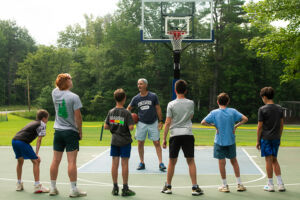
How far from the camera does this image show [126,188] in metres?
5.49

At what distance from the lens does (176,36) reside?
483 inches

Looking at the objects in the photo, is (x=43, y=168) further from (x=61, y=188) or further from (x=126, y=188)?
(x=126, y=188)

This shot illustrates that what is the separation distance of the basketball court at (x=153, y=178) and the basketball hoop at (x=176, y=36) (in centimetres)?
380

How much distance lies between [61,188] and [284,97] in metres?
46.1

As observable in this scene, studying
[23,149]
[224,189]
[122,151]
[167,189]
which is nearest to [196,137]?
[224,189]

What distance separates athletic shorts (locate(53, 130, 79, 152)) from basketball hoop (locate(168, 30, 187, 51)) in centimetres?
687

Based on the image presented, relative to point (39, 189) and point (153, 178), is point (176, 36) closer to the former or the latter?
point (153, 178)

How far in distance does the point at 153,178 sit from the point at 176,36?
6.57m

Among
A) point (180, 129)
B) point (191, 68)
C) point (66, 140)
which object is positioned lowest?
point (66, 140)

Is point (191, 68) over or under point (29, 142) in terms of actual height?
over

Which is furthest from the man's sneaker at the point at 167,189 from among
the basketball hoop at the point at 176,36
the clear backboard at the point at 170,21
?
the clear backboard at the point at 170,21

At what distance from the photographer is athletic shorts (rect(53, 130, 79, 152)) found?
5453mm

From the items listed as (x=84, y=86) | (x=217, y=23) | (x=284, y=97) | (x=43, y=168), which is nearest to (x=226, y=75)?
(x=217, y=23)

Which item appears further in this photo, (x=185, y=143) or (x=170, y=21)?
(x=170, y=21)
